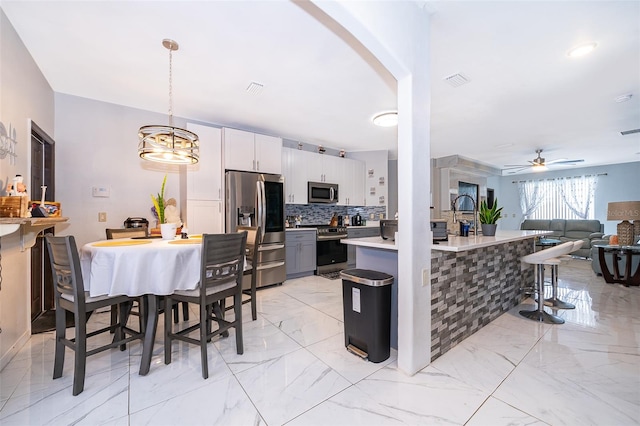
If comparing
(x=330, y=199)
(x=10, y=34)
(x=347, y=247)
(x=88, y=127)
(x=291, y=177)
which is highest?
(x=10, y=34)

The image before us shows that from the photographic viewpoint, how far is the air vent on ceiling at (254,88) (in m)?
2.94

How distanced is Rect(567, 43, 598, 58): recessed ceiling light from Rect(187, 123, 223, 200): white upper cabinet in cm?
405

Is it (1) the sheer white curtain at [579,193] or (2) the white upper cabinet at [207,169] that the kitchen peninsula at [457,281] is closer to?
(2) the white upper cabinet at [207,169]

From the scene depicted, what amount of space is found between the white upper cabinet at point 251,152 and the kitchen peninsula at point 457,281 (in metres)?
2.34

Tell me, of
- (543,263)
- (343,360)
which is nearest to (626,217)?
(543,263)

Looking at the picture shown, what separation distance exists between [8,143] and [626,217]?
751 cm

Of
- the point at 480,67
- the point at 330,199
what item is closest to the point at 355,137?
the point at 330,199

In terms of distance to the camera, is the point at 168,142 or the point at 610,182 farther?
the point at 610,182

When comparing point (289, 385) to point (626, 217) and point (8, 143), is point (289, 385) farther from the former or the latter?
point (626, 217)

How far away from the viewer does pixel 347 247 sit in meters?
5.36

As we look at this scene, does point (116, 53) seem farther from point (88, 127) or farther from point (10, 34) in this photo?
point (88, 127)

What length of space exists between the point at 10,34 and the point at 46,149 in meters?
1.40

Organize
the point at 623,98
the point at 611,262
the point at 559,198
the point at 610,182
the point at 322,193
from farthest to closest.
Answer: the point at 559,198, the point at 610,182, the point at 322,193, the point at 611,262, the point at 623,98

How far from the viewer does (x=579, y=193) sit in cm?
760
